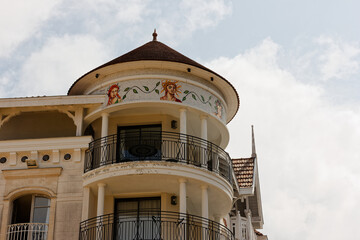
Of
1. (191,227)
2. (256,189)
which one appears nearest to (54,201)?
(191,227)

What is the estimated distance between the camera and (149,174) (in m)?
23.1

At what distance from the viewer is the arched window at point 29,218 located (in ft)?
77.1

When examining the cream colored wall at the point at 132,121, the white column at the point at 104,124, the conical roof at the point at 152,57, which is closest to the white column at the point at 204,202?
the cream colored wall at the point at 132,121

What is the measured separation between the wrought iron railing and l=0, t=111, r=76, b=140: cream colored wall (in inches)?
165

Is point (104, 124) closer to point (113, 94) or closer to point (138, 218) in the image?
point (113, 94)

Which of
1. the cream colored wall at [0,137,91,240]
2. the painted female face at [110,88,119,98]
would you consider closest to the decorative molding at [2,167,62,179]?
the cream colored wall at [0,137,91,240]

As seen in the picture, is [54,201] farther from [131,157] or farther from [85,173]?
[131,157]

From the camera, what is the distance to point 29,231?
23500 mm

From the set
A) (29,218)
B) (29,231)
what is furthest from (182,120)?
(29,231)

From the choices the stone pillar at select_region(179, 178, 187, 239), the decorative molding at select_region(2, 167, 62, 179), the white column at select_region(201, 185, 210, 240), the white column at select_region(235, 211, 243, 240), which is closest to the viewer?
the stone pillar at select_region(179, 178, 187, 239)

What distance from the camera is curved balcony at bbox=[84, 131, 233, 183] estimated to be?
24375 millimetres

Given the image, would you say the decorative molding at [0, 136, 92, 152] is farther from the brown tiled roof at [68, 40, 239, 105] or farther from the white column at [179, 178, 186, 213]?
the white column at [179, 178, 186, 213]

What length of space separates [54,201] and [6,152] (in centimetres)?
271

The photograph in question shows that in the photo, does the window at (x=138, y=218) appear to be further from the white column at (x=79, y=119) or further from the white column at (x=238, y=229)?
the white column at (x=238, y=229)
